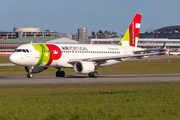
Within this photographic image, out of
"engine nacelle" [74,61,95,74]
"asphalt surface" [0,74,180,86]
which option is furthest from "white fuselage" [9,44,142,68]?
"asphalt surface" [0,74,180,86]

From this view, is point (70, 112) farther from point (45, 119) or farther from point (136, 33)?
point (136, 33)

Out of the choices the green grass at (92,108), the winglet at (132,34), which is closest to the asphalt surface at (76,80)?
the winglet at (132,34)

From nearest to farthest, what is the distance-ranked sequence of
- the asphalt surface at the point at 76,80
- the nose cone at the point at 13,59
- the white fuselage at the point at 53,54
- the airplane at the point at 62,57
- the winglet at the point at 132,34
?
the asphalt surface at the point at 76,80
the nose cone at the point at 13,59
the white fuselage at the point at 53,54
the airplane at the point at 62,57
the winglet at the point at 132,34

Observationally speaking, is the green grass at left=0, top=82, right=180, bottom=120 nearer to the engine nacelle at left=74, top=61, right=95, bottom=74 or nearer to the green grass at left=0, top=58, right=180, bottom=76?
the engine nacelle at left=74, top=61, right=95, bottom=74

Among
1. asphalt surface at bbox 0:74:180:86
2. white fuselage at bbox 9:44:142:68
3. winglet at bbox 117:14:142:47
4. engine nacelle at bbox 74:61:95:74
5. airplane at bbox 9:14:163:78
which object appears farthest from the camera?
winglet at bbox 117:14:142:47

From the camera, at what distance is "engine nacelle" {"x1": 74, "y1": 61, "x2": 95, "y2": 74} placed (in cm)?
3959

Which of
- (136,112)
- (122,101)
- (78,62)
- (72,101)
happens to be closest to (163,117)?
(136,112)

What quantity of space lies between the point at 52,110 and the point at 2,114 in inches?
102

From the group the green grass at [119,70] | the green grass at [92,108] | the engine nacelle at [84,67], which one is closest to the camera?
the green grass at [92,108]

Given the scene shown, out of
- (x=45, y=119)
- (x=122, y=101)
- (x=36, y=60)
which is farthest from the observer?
(x=36, y=60)

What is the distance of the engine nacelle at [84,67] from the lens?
130 ft

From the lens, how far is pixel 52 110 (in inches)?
659

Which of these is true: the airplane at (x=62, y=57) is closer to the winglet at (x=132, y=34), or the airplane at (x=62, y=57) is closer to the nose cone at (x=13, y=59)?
the nose cone at (x=13, y=59)

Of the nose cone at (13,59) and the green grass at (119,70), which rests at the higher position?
the nose cone at (13,59)
